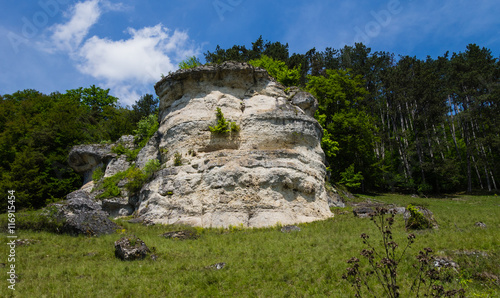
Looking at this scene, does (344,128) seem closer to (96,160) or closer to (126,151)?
(126,151)

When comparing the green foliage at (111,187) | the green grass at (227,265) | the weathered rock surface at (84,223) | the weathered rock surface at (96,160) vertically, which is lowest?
the green grass at (227,265)

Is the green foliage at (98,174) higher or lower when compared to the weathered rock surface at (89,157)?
lower

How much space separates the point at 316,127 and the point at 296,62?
23.0 meters

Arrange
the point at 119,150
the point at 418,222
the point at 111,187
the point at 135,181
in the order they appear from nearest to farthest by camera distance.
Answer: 1. the point at 418,222
2. the point at 135,181
3. the point at 111,187
4. the point at 119,150

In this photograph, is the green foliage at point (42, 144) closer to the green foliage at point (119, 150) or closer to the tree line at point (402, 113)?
the green foliage at point (119, 150)

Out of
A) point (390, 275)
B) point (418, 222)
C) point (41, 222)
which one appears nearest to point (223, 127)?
point (41, 222)

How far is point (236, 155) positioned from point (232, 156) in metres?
0.27

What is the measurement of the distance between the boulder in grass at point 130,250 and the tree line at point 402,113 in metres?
24.5

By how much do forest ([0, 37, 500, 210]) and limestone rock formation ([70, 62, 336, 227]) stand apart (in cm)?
458

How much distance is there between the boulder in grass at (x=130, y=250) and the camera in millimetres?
10203

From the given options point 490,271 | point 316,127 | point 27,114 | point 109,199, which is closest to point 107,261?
point 490,271

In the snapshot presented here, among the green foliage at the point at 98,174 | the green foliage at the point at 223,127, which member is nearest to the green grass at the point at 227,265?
the green foliage at the point at 223,127

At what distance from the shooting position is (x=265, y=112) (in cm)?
2094

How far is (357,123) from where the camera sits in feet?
112
